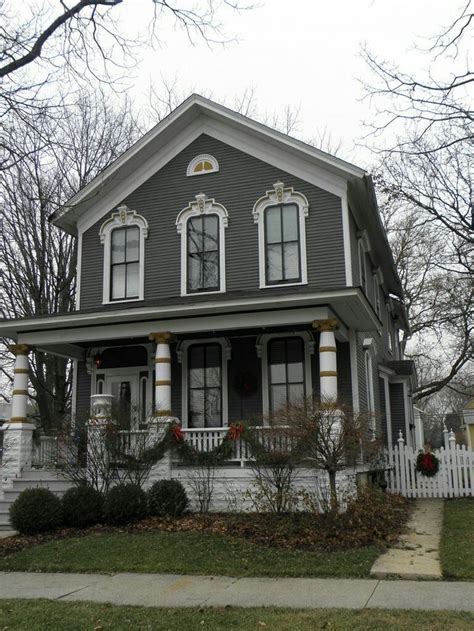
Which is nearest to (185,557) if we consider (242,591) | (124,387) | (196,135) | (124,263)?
(242,591)

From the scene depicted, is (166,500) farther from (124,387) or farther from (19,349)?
(19,349)

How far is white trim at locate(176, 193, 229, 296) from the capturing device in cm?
1474

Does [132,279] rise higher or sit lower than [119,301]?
higher

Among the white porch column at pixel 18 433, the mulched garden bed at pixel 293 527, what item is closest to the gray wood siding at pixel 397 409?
the mulched garden bed at pixel 293 527

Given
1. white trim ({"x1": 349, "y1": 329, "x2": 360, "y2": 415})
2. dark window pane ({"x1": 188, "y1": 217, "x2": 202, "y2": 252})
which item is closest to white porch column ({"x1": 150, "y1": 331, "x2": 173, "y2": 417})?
dark window pane ({"x1": 188, "y1": 217, "x2": 202, "y2": 252})

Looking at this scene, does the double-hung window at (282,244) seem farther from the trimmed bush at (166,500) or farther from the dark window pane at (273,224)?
the trimmed bush at (166,500)

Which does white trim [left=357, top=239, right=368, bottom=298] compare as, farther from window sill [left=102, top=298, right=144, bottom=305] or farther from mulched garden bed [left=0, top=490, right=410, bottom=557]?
mulched garden bed [left=0, top=490, right=410, bottom=557]

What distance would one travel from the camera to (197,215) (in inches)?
599

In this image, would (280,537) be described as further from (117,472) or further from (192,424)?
(192,424)

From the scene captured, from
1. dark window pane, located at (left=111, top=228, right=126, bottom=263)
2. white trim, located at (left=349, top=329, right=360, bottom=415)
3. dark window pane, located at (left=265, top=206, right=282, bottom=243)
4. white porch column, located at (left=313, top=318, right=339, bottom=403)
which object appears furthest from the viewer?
dark window pane, located at (left=111, top=228, right=126, bottom=263)

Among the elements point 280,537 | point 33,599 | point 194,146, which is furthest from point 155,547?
point 194,146

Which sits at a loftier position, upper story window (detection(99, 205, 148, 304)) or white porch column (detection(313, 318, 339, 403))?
upper story window (detection(99, 205, 148, 304))

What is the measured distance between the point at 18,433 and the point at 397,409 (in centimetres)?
1148

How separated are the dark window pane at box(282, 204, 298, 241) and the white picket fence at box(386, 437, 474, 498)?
5.66m
